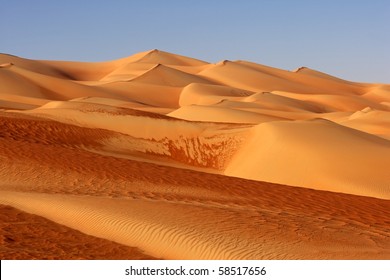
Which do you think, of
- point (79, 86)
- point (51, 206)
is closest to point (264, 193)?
point (51, 206)

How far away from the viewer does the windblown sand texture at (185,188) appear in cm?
935

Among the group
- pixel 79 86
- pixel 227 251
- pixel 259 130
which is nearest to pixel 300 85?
pixel 79 86

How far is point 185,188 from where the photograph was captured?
46.6 ft

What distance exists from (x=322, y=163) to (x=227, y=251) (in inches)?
449

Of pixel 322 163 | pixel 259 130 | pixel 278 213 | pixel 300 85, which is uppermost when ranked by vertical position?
pixel 300 85

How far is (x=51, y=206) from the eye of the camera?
11.5 m

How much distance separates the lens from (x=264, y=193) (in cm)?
1403

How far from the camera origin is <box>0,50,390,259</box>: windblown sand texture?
9352mm

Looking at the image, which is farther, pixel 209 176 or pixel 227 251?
pixel 209 176

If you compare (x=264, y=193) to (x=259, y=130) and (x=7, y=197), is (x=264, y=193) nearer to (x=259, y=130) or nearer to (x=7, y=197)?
(x=7, y=197)

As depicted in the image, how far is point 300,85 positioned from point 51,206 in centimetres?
9352
